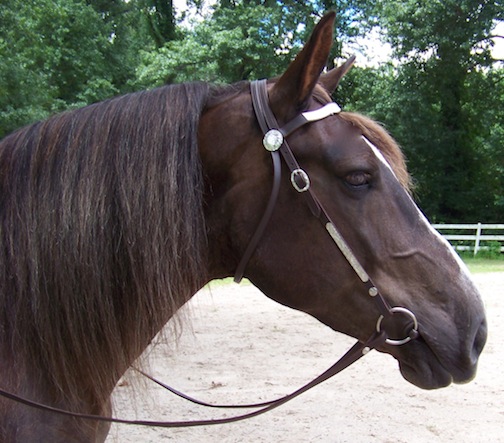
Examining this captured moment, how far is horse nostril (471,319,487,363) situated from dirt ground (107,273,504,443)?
5.43 ft

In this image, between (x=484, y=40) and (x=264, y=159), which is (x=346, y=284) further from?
(x=484, y=40)

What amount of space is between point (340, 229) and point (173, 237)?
0.51m

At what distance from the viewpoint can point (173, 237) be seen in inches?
57.4

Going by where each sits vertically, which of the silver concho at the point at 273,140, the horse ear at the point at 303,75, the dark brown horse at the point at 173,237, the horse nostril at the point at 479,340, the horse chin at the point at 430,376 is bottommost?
the horse chin at the point at 430,376

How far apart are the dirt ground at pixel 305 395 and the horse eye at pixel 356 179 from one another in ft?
5.31

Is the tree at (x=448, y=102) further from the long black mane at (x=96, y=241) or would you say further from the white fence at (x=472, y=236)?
the long black mane at (x=96, y=241)

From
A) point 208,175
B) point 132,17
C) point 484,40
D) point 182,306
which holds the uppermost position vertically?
point 132,17

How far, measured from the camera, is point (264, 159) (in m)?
1.52

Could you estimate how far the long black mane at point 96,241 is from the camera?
4.72 ft

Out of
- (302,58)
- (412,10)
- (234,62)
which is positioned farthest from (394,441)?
(412,10)

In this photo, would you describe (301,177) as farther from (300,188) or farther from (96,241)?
(96,241)

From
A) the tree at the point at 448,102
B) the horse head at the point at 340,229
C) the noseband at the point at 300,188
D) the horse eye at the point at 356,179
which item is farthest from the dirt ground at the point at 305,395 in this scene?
the tree at the point at 448,102

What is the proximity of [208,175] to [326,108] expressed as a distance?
435 mm

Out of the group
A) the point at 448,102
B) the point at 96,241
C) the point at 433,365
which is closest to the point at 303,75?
the point at 96,241
